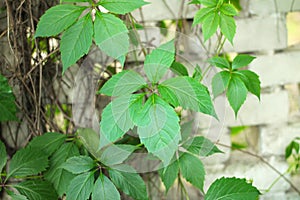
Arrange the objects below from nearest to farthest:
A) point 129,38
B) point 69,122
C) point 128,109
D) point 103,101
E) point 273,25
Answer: point 128,109 < point 129,38 < point 103,101 < point 69,122 < point 273,25

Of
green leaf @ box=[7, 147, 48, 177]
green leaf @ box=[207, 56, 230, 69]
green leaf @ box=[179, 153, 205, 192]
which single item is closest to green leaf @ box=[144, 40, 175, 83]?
green leaf @ box=[207, 56, 230, 69]

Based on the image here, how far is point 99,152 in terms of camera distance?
4.05ft

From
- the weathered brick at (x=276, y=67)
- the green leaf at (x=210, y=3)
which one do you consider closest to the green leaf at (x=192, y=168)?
the green leaf at (x=210, y=3)

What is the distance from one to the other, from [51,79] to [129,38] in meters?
0.39

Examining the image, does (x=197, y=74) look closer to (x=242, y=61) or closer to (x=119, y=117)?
(x=242, y=61)

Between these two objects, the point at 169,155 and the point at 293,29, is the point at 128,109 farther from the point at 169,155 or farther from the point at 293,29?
the point at 293,29

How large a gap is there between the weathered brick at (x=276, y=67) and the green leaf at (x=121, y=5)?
67 centimetres

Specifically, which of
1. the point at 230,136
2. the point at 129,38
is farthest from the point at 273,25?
the point at 129,38

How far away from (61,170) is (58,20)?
0.38 meters

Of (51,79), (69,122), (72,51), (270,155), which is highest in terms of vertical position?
(72,51)

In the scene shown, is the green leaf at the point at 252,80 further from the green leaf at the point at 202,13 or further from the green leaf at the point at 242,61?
the green leaf at the point at 202,13

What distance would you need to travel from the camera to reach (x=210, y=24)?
3.70 ft

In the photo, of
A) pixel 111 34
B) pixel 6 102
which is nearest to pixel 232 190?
pixel 111 34

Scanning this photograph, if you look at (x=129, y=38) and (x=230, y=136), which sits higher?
(x=129, y=38)
